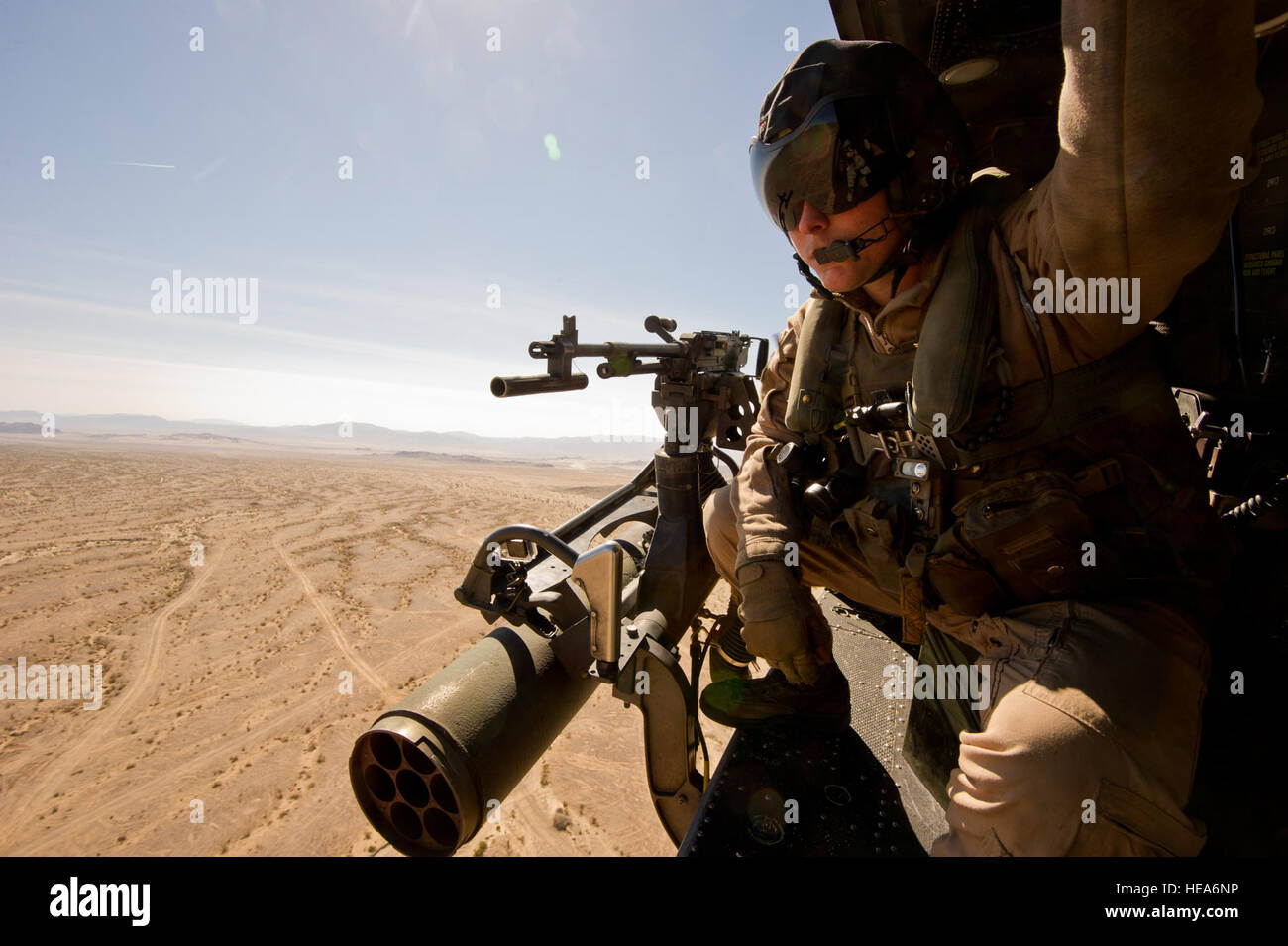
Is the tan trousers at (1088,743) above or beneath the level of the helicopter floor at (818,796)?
above

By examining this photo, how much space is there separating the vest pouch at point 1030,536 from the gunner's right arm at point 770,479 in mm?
613

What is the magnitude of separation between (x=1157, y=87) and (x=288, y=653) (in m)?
10.0

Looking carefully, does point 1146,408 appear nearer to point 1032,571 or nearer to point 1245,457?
point 1032,571

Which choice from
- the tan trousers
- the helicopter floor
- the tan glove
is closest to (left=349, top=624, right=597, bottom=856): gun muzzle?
the helicopter floor

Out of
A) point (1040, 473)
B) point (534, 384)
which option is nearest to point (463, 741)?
point (534, 384)

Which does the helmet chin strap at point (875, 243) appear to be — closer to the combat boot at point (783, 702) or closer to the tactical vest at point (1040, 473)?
the tactical vest at point (1040, 473)

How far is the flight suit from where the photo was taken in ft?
3.13

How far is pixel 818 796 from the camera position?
1.87 m

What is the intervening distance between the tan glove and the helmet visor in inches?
47.0

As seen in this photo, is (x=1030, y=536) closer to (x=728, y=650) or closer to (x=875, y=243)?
(x=875, y=243)

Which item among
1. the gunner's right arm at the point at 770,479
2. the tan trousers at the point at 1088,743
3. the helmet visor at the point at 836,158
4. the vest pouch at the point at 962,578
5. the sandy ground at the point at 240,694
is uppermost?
the helmet visor at the point at 836,158

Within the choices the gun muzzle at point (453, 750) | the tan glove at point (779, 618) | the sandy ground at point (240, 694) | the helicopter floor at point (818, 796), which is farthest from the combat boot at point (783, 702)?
the sandy ground at point (240, 694)

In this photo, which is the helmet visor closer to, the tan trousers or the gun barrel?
the tan trousers

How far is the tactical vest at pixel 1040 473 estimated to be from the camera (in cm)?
134
